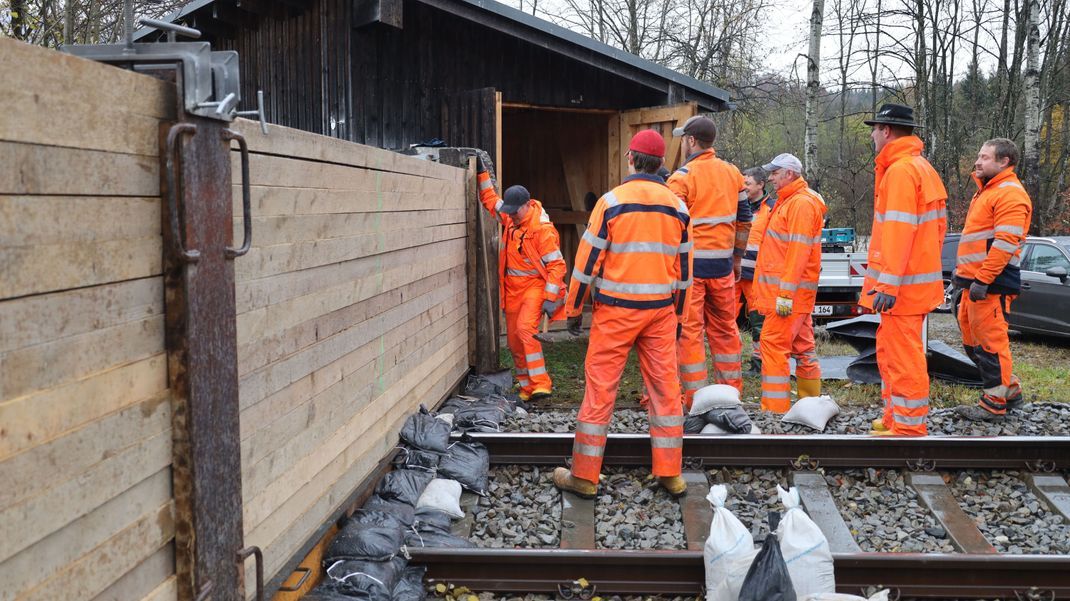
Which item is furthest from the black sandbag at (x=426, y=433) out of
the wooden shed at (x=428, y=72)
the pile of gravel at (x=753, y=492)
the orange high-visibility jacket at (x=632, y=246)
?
the wooden shed at (x=428, y=72)

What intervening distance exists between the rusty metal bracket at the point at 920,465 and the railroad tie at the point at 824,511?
2.07 ft

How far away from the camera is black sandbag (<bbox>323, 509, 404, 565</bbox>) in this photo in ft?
13.2

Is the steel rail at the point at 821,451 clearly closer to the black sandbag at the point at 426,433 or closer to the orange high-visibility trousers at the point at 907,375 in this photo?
the orange high-visibility trousers at the point at 907,375

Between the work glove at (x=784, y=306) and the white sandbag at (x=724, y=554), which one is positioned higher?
the work glove at (x=784, y=306)

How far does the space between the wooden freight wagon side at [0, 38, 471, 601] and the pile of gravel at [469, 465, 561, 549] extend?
1.10 metres

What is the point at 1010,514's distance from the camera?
16.9 feet

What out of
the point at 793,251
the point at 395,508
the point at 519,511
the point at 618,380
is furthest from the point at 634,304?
the point at 793,251

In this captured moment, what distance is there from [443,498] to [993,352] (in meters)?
5.00

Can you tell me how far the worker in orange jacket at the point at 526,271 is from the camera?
26.1 ft

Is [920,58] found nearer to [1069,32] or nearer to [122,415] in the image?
[1069,32]

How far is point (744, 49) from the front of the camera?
3089 centimetres

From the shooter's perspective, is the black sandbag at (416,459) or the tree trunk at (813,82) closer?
the black sandbag at (416,459)

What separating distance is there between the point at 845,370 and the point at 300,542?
6931 mm

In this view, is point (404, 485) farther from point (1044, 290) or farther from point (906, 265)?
point (1044, 290)
